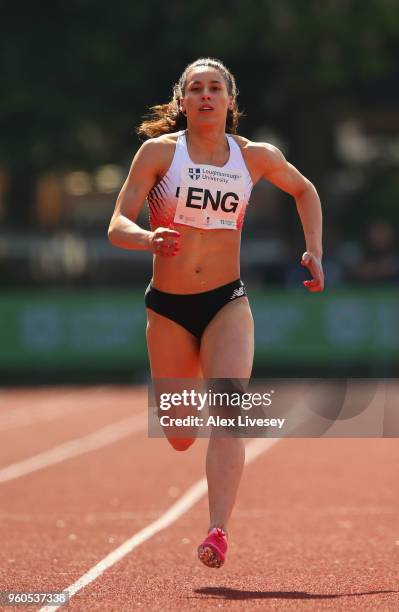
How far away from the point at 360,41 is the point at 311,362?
7.00m

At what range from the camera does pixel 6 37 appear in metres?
28.8

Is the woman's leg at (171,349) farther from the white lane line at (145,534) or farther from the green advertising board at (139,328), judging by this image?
the green advertising board at (139,328)

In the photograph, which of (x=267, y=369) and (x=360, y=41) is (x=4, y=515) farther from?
(x=360, y=41)

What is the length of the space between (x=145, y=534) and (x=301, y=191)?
102 inches

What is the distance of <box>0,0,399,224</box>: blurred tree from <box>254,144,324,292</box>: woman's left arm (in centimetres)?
1987

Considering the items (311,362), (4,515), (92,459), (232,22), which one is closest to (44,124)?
(232,22)

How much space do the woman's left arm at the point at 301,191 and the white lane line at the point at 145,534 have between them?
1755mm

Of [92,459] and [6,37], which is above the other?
[6,37]

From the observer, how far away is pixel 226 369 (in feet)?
23.1

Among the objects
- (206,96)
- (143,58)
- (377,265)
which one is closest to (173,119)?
(206,96)

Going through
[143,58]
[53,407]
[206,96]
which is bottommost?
[53,407]

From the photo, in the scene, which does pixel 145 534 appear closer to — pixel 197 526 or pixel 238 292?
pixel 197 526

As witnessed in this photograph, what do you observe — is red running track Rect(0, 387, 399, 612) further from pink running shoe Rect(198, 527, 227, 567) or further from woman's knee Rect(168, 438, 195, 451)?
woman's knee Rect(168, 438, 195, 451)

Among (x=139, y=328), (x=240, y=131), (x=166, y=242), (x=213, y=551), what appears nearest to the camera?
(x=166, y=242)
